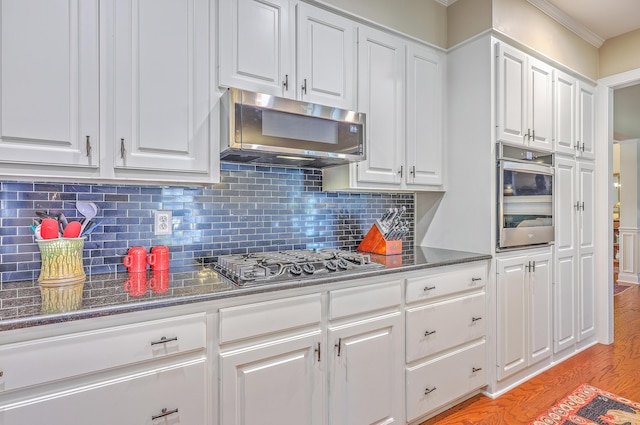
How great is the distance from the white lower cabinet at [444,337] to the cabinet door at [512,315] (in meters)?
0.14

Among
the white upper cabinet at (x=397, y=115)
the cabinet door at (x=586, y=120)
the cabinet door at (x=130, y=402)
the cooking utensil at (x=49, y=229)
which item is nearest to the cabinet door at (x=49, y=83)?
the cooking utensil at (x=49, y=229)

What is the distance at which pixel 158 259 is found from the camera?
1.74 metres

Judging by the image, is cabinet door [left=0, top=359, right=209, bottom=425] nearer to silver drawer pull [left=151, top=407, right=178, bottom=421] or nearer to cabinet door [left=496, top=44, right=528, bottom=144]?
silver drawer pull [left=151, top=407, right=178, bottom=421]

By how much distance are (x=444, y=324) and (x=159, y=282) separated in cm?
155

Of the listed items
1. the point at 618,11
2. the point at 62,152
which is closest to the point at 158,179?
the point at 62,152

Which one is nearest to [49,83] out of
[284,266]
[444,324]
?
[284,266]

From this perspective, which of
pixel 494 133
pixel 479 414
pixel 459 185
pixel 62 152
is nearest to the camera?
pixel 62 152

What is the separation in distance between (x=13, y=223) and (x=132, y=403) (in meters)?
0.97

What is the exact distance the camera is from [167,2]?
1572 millimetres

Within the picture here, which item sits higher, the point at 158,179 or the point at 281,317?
the point at 158,179

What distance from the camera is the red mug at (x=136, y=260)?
169 cm

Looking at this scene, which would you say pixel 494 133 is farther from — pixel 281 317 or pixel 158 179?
pixel 158 179

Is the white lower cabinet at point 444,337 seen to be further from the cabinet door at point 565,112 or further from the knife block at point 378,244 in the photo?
the cabinet door at point 565,112

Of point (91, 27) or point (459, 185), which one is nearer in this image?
point (91, 27)
